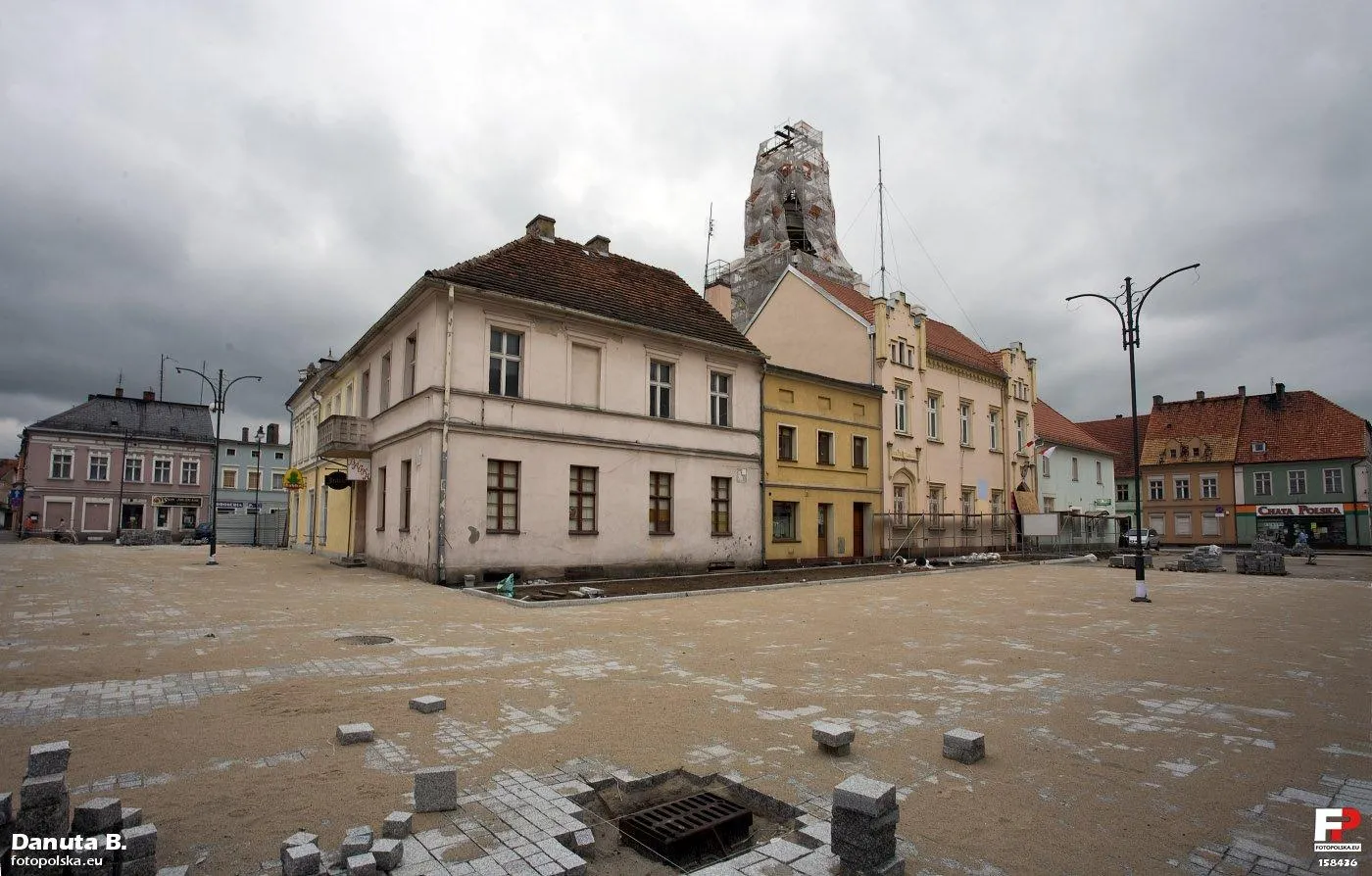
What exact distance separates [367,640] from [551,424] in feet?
35.5

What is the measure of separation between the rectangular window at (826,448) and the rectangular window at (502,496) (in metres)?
13.5

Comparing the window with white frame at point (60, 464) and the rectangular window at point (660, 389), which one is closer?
the rectangular window at point (660, 389)

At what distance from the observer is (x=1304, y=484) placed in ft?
164

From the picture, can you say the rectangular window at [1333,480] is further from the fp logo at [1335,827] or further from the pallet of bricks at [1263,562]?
the fp logo at [1335,827]

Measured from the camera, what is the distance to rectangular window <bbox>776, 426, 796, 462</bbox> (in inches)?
1059

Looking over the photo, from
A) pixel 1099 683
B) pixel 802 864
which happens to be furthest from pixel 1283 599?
pixel 802 864

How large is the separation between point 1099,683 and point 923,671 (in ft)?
5.75

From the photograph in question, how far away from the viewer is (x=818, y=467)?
28109mm

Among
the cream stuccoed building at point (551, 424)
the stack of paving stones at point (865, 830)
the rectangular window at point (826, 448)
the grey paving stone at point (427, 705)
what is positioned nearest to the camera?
the stack of paving stones at point (865, 830)

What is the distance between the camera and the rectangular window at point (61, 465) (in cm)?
5338

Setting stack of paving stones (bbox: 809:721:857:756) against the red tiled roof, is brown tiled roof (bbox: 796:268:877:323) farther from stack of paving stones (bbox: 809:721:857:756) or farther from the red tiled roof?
stack of paving stones (bbox: 809:721:857:756)

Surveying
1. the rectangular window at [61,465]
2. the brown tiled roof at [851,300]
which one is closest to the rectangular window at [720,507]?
the brown tiled roof at [851,300]

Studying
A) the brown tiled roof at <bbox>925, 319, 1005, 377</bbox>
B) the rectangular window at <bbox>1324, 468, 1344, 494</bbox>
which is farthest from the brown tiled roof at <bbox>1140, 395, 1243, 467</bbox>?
the brown tiled roof at <bbox>925, 319, 1005, 377</bbox>

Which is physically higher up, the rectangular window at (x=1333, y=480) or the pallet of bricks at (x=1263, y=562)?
the rectangular window at (x=1333, y=480)
